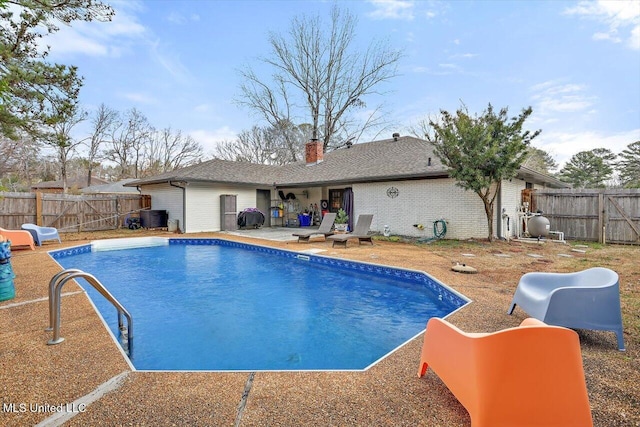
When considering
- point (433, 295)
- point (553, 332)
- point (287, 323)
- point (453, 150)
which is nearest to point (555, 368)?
point (553, 332)

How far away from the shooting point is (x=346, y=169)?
1464 cm

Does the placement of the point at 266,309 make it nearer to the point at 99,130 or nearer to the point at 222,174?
the point at 222,174

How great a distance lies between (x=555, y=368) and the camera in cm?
178

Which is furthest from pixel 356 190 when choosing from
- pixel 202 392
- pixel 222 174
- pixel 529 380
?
pixel 529 380

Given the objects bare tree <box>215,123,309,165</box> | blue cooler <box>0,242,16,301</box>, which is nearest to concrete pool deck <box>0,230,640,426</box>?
blue cooler <box>0,242,16,301</box>

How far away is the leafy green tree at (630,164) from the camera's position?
24.9m

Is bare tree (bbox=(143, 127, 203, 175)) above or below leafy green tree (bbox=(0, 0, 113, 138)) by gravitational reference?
above

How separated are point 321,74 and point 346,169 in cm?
1146

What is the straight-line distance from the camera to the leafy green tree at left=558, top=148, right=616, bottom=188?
26484 mm

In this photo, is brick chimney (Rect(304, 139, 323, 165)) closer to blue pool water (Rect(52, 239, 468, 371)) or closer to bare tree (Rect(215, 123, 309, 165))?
bare tree (Rect(215, 123, 309, 165))

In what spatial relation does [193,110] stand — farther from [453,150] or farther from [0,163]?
[453,150]

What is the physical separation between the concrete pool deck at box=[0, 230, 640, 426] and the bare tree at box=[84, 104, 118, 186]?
29.7m

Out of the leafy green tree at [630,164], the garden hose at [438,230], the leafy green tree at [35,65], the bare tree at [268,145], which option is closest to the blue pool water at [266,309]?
the leafy green tree at [35,65]

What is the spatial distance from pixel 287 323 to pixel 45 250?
337 inches
